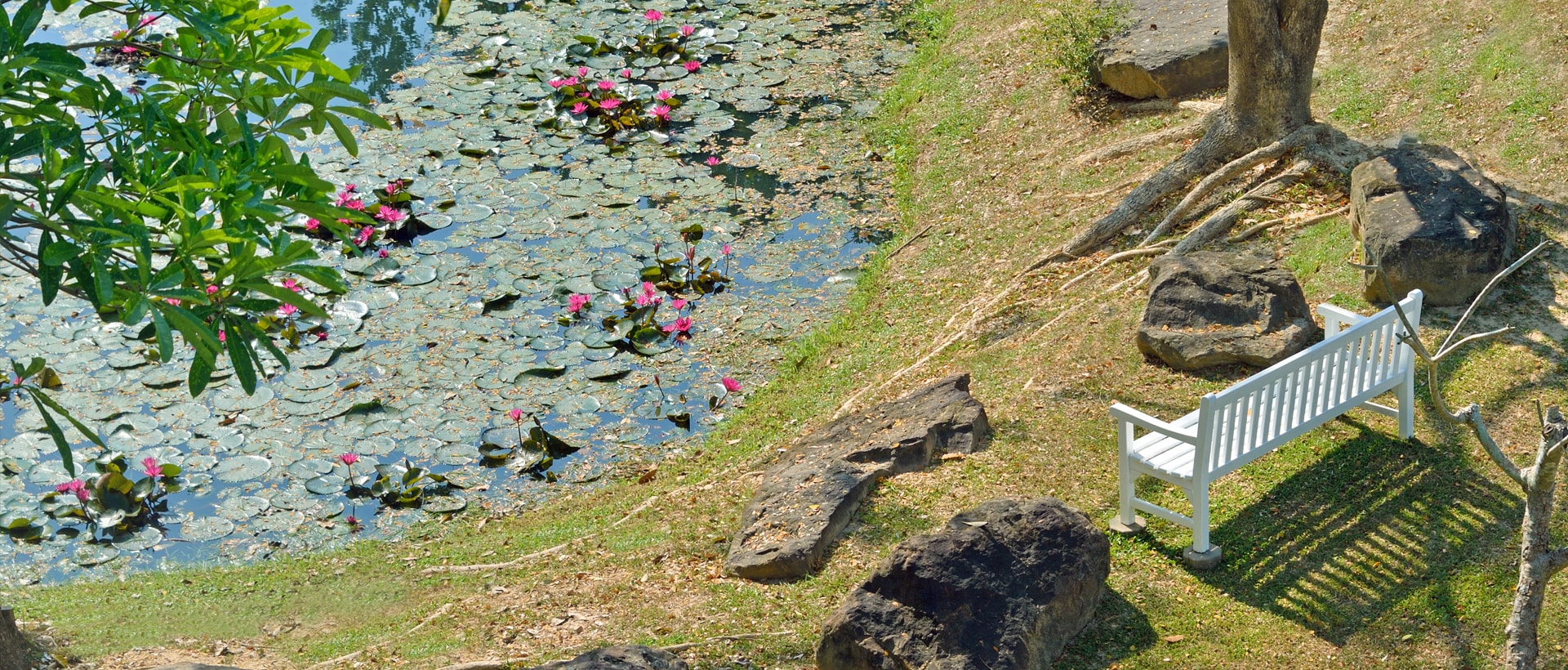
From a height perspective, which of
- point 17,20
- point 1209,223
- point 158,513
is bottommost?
point 158,513

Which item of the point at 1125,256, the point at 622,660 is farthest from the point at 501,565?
the point at 1125,256

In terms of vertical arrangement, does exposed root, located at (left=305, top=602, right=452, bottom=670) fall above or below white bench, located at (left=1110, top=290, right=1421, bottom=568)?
below

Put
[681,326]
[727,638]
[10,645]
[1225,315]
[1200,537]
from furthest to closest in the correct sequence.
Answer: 1. [681,326]
2. [1225,315]
3. [1200,537]
4. [727,638]
5. [10,645]

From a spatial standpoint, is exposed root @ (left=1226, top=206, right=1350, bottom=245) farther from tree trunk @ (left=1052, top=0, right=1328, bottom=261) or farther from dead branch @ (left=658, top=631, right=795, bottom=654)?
dead branch @ (left=658, top=631, right=795, bottom=654)

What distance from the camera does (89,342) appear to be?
9.27 meters

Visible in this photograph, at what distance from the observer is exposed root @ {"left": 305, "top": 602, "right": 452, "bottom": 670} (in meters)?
5.80

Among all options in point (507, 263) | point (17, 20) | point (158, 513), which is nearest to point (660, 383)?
point (507, 263)

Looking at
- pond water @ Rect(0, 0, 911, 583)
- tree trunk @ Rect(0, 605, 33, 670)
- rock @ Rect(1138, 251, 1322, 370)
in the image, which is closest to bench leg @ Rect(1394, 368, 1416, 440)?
rock @ Rect(1138, 251, 1322, 370)

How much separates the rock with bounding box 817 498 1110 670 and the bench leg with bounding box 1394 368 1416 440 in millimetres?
2162

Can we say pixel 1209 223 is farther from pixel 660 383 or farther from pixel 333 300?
pixel 333 300

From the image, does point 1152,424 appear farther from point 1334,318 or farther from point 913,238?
point 913,238

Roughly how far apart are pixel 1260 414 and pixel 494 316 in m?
5.86

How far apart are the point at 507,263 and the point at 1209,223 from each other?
553 centimetres

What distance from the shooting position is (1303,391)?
6.04 m
